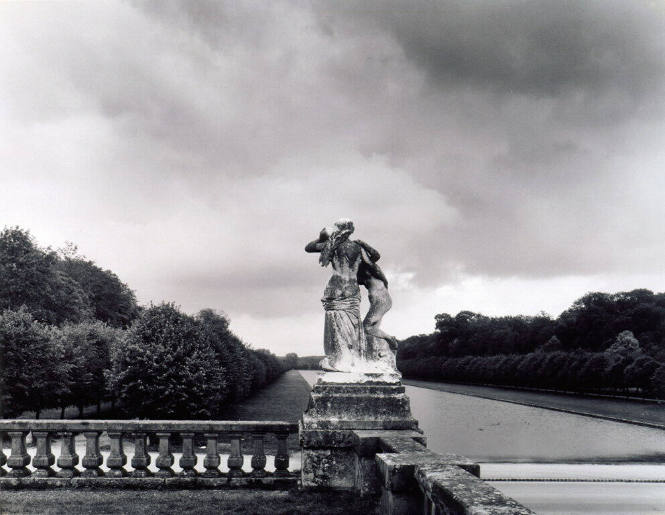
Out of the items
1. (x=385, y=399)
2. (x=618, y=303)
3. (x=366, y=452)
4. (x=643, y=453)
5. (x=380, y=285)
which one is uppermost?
(x=618, y=303)

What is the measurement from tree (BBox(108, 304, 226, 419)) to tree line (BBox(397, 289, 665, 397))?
32994 mm

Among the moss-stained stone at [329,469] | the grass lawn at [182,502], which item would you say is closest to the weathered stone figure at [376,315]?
the moss-stained stone at [329,469]

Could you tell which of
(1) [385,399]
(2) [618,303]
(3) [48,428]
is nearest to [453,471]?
(1) [385,399]

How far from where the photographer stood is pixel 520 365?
71.1m

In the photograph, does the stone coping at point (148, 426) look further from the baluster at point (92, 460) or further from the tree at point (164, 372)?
the tree at point (164, 372)

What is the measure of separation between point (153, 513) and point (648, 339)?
7630cm

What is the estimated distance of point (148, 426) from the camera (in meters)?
7.21

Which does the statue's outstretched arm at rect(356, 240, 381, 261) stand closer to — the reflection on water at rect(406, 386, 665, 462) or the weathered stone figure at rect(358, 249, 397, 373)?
the weathered stone figure at rect(358, 249, 397, 373)

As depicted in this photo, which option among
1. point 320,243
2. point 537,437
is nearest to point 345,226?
point 320,243

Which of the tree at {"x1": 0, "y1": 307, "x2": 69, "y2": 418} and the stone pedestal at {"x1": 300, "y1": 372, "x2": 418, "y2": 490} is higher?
the tree at {"x1": 0, "y1": 307, "x2": 69, "y2": 418}

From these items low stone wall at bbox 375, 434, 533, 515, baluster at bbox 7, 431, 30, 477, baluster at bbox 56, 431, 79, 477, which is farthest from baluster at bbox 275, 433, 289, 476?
baluster at bbox 7, 431, 30, 477

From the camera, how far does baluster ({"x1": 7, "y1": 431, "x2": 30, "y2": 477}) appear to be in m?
7.09

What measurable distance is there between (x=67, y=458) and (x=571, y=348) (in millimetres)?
83970

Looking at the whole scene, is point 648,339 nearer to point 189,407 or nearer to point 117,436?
point 189,407
